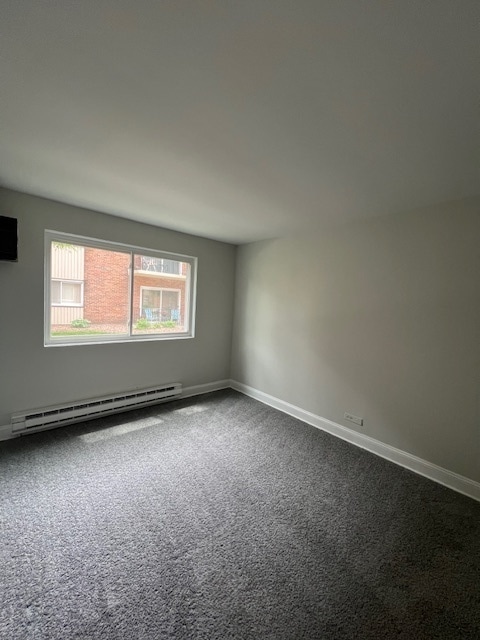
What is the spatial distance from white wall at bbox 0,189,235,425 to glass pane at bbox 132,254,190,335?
206 millimetres

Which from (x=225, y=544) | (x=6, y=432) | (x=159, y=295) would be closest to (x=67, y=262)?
(x=159, y=295)

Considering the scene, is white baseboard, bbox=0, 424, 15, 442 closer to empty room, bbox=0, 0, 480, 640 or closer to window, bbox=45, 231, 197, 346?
empty room, bbox=0, 0, 480, 640

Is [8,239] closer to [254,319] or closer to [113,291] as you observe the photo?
[113,291]

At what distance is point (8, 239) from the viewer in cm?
239

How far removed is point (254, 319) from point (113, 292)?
195 centimetres

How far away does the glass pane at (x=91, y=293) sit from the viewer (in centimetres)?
290

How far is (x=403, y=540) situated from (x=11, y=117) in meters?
A: 3.35

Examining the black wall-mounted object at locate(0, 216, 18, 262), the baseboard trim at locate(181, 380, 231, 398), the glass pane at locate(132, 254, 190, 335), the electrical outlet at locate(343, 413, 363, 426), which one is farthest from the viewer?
the baseboard trim at locate(181, 380, 231, 398)

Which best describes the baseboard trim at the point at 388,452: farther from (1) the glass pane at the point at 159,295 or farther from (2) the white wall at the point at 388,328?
(1) the glass pane at the point at 159,295

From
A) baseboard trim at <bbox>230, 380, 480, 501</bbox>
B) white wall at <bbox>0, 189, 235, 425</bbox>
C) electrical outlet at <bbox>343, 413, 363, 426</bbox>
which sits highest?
white wall at <bbox>0, 189, 235, 425</bbox>

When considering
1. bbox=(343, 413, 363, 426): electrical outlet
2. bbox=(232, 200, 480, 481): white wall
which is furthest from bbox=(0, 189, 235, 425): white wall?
bbox=(343, 413, 363, 426): electrical outlet

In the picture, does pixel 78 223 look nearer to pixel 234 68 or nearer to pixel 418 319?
pixel 234 68

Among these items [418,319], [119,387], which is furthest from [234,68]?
[119,387]

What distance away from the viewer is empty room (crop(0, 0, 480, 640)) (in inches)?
41.2
